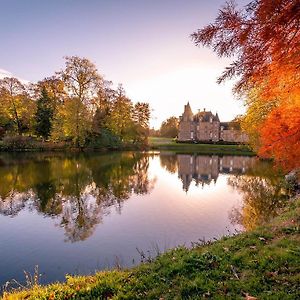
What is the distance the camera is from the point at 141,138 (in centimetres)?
6481

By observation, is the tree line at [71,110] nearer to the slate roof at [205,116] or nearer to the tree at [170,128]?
the slate roof at [205,116]

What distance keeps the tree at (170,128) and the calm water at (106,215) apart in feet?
279

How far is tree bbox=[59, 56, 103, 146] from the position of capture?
1857 inches

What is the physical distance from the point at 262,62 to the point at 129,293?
5175mm

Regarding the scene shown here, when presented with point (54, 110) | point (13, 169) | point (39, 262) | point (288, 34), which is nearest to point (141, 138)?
point (54, 110)

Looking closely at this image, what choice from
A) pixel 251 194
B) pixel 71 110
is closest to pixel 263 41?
pixel 251 194

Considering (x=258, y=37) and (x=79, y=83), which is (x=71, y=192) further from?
(x=79, y=83)

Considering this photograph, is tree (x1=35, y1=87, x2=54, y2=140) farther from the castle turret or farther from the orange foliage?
the castle turret

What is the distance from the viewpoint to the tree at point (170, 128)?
11014 centimetres

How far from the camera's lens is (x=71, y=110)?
4656 centimetres

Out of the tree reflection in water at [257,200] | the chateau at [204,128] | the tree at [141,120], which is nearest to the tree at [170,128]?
A: the chateau at [204,128]

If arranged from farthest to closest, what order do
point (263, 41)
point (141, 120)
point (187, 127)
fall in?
point (187, 127) < point (141, 120) < point (263, 41)

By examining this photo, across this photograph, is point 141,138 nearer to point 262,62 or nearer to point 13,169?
point 13,169

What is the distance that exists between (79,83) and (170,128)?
65857mm
